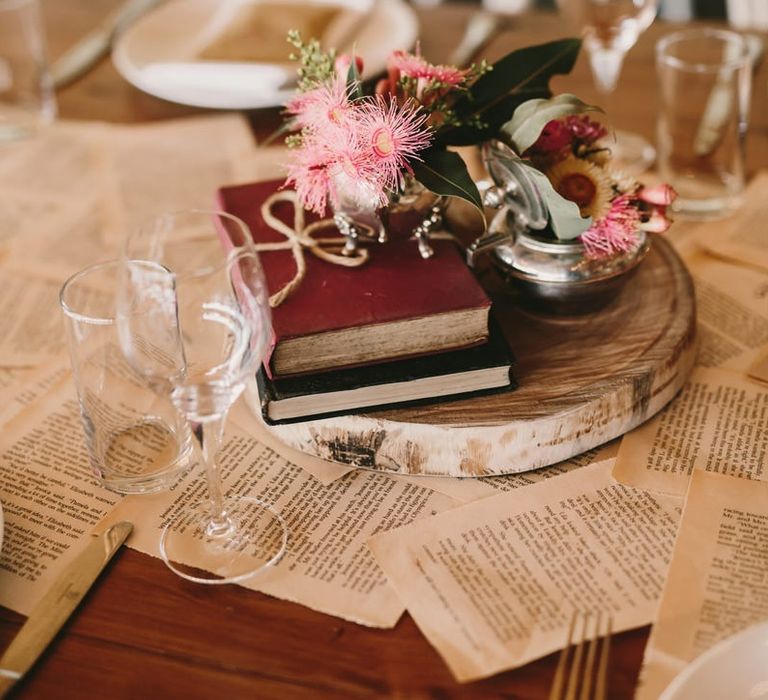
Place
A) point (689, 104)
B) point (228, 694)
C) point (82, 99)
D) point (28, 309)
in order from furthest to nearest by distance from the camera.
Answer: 1. point (82, 99)
2. point (689, 104)
3. point (28, 309)
4. point (228, 694)

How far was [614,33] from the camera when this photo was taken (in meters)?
1.26

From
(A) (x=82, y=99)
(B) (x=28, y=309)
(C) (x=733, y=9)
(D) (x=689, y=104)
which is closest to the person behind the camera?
(B) (x=28, y=309)

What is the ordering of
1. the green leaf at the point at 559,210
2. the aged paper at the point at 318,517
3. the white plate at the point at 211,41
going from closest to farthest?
the aged paper at the point at 318,517 < the green leaf at the point at 559,210 < the white plate at the point at 211,41

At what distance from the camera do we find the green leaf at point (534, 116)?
789 millimetres

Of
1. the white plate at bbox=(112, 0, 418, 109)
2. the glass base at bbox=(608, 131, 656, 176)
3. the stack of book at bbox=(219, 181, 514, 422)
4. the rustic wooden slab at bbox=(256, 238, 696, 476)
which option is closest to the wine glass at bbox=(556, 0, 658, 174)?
the glass base at bbox=(608, 131, 656, 176)

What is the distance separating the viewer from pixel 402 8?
154 cm

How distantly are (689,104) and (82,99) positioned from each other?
940 mm

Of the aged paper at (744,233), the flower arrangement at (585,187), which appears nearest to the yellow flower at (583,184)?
the flower arrangement at (585,187)

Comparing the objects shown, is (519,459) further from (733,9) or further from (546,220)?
(733,9)

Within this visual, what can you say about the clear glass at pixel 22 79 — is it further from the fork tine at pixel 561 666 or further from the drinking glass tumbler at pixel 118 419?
the fork tine at pixel 561 666

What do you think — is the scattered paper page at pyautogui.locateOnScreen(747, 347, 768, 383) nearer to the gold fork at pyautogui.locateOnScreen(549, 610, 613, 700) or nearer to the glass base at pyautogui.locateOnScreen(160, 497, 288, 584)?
the gold fork at pyautogui.locateOnScreen(549, 610, 613, 700)

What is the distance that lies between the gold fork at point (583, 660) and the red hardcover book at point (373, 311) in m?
0.26

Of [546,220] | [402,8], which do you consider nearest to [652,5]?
[402,8]

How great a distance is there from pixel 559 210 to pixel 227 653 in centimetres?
46
